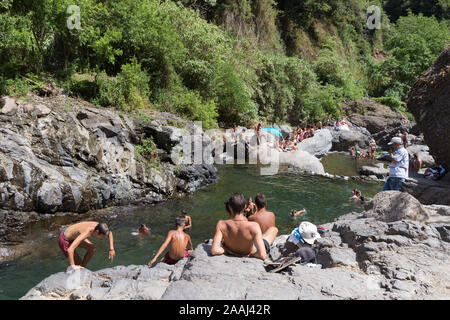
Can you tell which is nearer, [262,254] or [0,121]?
[262,254]

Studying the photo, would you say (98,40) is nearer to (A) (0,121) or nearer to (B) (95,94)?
(B) (95,94)

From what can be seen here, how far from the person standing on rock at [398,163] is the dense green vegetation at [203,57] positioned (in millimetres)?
10002

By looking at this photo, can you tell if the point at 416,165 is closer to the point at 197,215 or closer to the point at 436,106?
the point at 436,106

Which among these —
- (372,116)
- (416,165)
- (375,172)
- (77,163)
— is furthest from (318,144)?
(77,163)

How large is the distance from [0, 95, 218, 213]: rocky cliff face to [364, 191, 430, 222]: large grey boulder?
6840 mm

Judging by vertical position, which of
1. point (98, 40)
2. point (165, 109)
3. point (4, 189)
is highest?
point (98, 40)

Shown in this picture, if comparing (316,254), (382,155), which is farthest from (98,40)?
(382,155)

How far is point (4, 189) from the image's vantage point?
8.65 meters

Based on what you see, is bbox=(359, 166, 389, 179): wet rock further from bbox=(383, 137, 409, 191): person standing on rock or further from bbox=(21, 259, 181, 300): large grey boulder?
bbox=(21, 259, 181, 300): large grey boulder

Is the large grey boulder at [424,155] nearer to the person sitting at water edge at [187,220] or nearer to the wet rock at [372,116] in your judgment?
the wet rock at [372,116]

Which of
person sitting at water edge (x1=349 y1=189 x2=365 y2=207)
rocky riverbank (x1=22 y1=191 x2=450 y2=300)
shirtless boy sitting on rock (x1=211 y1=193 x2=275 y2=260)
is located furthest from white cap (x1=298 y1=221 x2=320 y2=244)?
person sitting at water edge (x1=349 y1=189 x2=365 y2=207)

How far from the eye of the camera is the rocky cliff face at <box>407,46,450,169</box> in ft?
33.8


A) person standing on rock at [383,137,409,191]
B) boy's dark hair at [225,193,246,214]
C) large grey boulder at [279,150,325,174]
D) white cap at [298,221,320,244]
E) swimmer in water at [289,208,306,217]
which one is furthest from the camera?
large grey boulder at [279,150,325,174]
